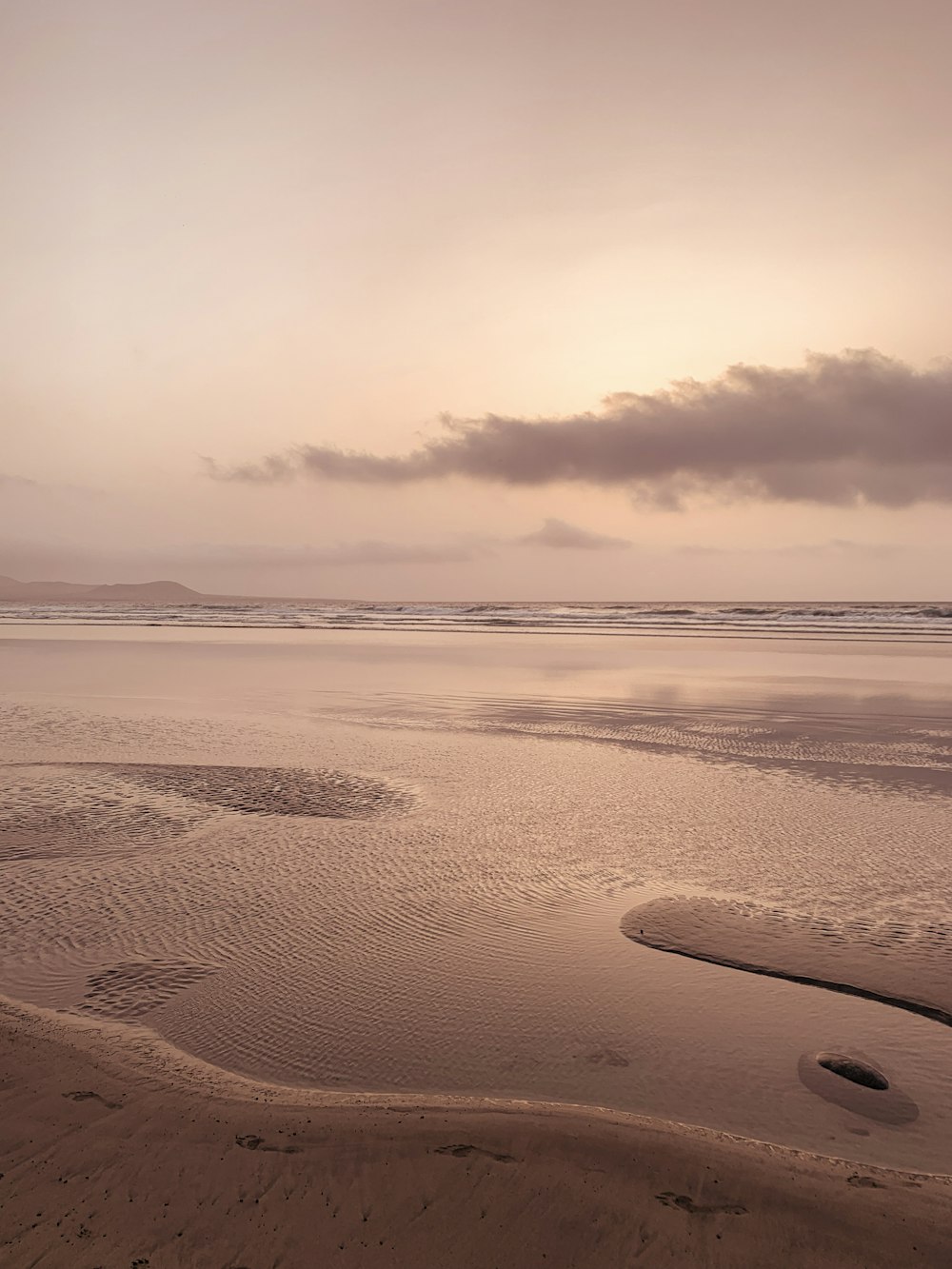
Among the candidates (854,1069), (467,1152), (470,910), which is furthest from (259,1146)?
(854,1069)

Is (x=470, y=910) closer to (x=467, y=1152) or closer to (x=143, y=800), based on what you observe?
(x=467, y=1152)

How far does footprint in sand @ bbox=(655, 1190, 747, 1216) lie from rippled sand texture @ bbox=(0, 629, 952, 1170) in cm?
55

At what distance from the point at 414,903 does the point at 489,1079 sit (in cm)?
235

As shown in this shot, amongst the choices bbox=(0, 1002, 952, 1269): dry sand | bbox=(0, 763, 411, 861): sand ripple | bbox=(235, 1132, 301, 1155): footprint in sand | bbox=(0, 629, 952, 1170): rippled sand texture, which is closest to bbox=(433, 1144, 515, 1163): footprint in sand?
bbox=(0, 1002, 952, 1269): dry sand

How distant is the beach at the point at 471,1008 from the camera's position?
Result: 121 inches

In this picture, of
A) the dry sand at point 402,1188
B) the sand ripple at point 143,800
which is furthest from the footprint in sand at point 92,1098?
the sand ripple at point 143,800

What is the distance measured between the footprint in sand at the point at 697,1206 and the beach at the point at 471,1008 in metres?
0.01

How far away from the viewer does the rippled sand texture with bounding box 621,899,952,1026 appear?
5000 millimetres

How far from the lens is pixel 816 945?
18.3 feet

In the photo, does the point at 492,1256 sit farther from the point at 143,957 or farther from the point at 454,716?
the point at 454,716

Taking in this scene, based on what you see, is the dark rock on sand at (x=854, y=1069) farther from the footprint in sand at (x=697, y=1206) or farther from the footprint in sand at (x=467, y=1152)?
the footprint in sand at (x=467, y=1152)

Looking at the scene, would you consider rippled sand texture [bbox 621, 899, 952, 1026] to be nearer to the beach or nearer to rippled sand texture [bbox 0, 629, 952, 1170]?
the beach

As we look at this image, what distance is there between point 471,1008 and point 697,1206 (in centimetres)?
183

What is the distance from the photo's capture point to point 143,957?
5.27m
